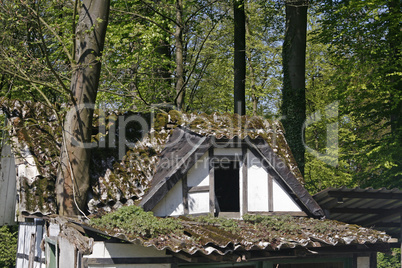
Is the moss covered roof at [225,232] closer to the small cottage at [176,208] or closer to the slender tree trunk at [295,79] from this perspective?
the small cottage at [176,208]

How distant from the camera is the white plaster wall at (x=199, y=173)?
11.2 meters

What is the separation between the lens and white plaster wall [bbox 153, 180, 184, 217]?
1084 centimetres

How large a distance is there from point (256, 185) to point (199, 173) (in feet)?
4.66

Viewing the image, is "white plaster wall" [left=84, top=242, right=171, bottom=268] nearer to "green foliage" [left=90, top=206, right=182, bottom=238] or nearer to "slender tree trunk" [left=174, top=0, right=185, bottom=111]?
"green foliage" [left=90, top=206, right=182, bottom=238]

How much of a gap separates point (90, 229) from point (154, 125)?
16.5 feet

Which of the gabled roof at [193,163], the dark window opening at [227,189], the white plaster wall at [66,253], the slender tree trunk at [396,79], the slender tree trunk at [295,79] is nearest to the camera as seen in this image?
the white plaster wall at [66,253]

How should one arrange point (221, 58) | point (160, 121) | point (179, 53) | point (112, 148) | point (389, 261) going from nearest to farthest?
point (112, 148) → point (160, 121) → point (179, 53) → point (221, 58) → point (389, 261)

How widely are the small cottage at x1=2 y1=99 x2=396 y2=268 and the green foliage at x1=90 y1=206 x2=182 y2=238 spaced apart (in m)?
0.02

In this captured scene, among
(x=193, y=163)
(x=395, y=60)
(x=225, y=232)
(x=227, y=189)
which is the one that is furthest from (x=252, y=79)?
(x=225, y=232)

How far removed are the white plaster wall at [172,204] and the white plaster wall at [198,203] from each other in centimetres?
21

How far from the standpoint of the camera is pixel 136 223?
29.7 feet

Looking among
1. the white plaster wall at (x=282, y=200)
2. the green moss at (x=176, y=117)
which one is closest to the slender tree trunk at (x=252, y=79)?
the green moss at (x=176, y=117)

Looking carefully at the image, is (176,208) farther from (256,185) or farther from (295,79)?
(295,79)

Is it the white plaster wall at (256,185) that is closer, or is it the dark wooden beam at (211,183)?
the dark wooden beam at (211,183)
